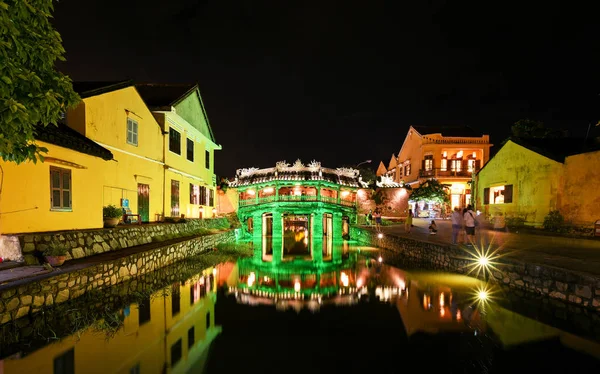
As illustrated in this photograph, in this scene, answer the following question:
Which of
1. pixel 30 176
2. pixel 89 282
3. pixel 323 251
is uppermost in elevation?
pixel 30 176

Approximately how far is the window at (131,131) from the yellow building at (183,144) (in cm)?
232

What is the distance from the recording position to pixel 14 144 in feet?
18.0

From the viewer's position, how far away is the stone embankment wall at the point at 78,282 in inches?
235

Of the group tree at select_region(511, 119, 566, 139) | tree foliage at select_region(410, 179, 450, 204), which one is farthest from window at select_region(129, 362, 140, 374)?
tree at select_region(511, 119, 566, 139)

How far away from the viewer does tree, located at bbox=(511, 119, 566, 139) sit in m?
26.2

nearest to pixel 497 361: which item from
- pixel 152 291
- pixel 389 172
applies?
pixel 152 291

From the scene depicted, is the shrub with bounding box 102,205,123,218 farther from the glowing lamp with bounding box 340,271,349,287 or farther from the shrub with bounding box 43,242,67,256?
the glowing lamp with bounding box 340,271,349,287

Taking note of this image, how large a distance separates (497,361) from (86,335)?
23.8ft

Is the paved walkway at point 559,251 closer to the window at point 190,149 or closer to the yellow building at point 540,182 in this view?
the yellow building at point 540,182

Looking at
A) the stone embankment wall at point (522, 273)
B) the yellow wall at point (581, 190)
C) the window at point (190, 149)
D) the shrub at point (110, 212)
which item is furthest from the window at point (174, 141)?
the yellow wall at point (581, 190)

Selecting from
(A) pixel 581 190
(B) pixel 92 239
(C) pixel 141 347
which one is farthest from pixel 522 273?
(B) pixel 92 239

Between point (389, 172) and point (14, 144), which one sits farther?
point (389, 172)

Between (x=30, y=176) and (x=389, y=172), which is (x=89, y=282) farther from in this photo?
(x=389, y=172)

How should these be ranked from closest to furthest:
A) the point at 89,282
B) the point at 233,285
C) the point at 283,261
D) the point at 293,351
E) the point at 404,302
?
the point at 293,351, the point at 89,282, the point at 404,302, the point at 233,285, the point at 283,261
